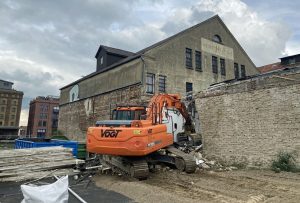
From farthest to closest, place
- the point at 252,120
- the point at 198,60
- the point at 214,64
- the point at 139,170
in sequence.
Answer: the point at 214,64, the point at 198,60, the point at 252,120, the point at 139,170

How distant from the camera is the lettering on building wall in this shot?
25.0 metres

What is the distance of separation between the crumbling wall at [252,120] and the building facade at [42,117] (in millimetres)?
76993

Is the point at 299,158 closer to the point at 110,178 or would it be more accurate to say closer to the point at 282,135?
the point at 282,135

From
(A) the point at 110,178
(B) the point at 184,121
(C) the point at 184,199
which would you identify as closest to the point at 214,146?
(B) the point at 184,121

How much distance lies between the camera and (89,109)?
26.9m

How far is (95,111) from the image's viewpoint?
25609 mm

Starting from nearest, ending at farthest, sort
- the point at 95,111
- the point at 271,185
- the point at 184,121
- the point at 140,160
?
the point at 271,185 < the point at 140,160 < the point at 184,121 < the point at 95,111

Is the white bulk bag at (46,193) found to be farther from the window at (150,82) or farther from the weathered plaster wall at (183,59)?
the weathered plaster wall at (183,59)

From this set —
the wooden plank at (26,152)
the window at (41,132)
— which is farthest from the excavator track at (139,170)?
the window at (41,132)

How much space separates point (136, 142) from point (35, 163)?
428 cm

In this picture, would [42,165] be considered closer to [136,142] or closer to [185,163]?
[136,142]

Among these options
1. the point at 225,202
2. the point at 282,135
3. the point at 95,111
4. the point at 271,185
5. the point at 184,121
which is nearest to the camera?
the point at 225,202

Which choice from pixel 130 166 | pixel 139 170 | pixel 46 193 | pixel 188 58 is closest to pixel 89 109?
pixel 188 58

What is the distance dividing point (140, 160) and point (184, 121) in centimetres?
540
